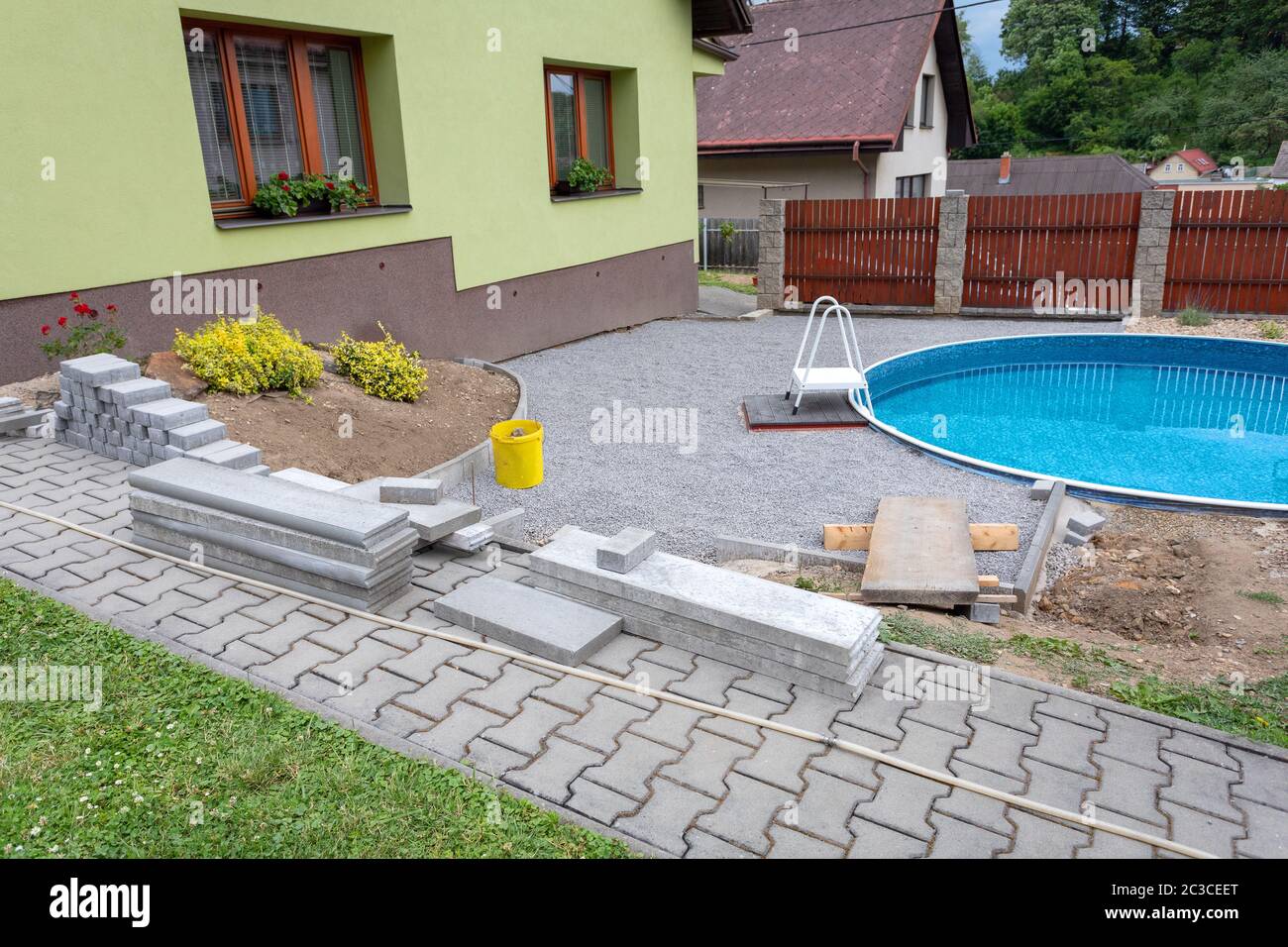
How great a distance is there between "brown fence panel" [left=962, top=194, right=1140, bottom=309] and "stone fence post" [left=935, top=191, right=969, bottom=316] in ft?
0.61

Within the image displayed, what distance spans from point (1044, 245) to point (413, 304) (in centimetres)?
1107

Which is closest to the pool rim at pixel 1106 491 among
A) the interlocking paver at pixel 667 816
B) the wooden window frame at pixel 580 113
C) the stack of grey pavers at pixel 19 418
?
the interlocking paver at pixel 667 816

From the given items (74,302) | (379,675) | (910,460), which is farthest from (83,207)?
(910,460)

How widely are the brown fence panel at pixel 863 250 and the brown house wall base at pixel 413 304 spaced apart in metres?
2.68

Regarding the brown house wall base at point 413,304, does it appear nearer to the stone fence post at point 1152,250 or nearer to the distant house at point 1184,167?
the stone fence post at point 1152,250

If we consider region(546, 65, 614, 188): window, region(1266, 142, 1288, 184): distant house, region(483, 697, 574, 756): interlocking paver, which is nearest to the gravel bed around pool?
region(483, 697, 574, 756): interlocking paver

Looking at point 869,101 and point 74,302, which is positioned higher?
point 869,101

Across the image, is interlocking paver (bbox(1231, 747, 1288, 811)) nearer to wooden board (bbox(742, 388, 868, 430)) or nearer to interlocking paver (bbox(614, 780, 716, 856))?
interlocking paver (bbox(614, 780, 716, 856))

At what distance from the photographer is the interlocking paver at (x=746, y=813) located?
10.5 ft

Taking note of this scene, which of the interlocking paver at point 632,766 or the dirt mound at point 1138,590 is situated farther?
→ the dirt mound at point 1138,590

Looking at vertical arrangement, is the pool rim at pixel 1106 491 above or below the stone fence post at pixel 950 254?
below

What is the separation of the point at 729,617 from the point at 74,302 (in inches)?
257

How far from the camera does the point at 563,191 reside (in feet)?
44.7
